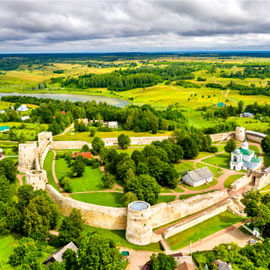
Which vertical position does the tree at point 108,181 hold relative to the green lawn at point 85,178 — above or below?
above

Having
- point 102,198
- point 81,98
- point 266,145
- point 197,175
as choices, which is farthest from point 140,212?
point 81,98

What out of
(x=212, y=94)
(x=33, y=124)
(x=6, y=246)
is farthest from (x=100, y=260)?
(x=212, y=94)

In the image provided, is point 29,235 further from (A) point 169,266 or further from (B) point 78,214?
(A) point 169,266

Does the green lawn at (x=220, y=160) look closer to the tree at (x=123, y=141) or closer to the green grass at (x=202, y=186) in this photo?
the green grass at (x=202, y=186)

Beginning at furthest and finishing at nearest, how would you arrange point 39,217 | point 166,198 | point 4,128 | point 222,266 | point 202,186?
point 4,128
point 202,186
point 166,198
point 39,217
point 222,266

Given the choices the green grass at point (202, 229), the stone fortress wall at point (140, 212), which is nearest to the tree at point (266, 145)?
the stone fortress wall at point (140, 212)

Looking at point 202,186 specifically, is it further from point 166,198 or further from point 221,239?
point 221,239

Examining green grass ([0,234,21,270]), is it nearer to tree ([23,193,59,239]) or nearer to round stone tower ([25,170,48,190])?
tree ([23,193,59,239])
